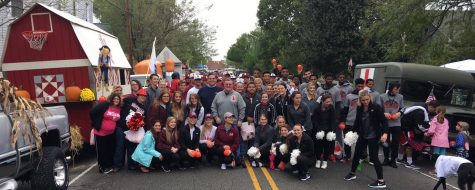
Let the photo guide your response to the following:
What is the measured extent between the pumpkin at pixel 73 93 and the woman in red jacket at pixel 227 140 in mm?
2896

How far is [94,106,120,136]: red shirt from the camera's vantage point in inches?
303

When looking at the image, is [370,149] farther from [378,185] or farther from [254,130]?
[254,130]

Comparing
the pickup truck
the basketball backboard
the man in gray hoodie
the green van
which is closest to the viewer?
the pickup truck

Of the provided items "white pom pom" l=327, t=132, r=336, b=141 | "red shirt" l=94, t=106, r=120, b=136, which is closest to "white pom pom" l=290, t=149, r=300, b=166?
"white pom pom" l=327, t=132, r=336, b=141

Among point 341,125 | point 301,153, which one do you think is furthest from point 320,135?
point 301,153

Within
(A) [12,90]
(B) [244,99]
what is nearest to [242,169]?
(B) [244,99]

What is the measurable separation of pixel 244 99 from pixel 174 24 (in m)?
24.9

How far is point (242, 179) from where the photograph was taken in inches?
280

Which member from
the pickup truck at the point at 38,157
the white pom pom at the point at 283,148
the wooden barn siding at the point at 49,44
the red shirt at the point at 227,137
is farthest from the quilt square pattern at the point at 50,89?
the white pom pom at the point at 283,148

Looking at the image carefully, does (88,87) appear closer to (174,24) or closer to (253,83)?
(253,83)

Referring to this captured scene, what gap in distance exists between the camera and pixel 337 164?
8367 millimetres

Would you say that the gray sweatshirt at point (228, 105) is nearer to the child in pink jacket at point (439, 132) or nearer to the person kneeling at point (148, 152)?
the person kneeling at point (148, 152)

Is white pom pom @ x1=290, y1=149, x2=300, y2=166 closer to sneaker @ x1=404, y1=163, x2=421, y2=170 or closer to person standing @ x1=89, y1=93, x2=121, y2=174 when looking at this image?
sneaker @ x1=404, y1=163, x2=421, y2=170

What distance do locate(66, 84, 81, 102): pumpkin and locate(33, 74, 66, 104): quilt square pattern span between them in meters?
0.24
